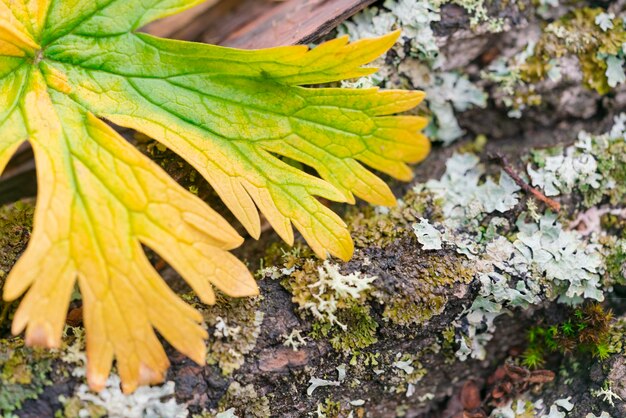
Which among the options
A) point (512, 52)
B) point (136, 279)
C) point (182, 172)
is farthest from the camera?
point (512, 52)

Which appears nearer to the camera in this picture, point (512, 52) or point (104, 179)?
point (104, 179)

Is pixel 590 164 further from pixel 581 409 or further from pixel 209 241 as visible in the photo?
pixel 209 241

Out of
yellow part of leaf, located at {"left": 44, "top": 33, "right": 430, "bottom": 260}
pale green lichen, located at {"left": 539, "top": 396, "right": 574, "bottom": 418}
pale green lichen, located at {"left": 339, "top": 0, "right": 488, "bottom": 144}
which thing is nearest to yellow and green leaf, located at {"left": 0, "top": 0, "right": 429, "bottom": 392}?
yellow part of leaf, located at {"left": 44, "top": 33, "right": 430, "bottom": 260}

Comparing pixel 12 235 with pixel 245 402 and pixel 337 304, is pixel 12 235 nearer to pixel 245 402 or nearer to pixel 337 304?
pixel 245 402

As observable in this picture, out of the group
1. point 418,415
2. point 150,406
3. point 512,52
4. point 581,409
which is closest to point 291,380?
point 150,406

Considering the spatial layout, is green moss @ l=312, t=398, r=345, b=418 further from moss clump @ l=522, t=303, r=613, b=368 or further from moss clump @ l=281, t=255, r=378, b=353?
moss clump @ l=522, t=303, r=613, b=368

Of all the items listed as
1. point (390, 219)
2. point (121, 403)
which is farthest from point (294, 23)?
point (121, 403)
